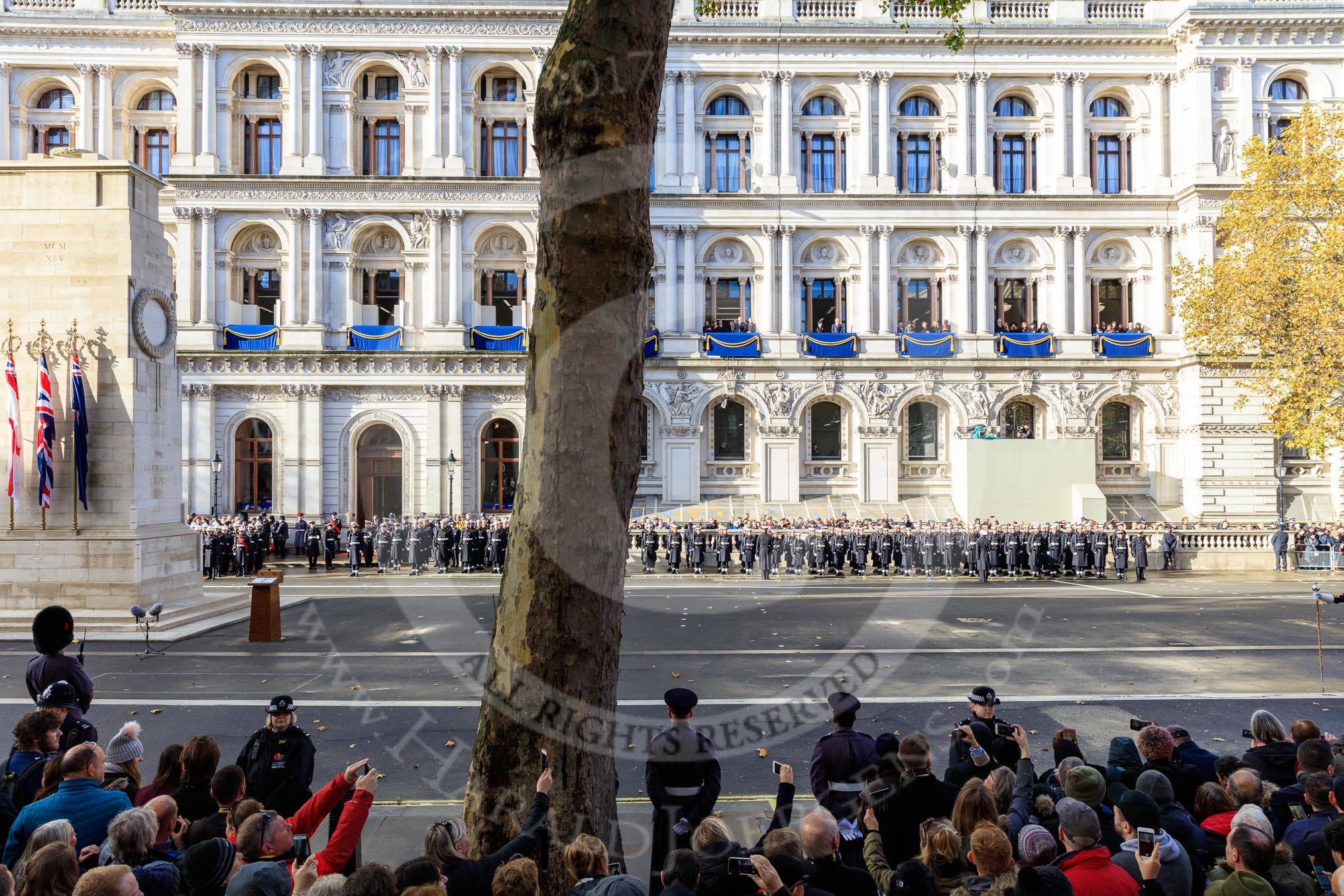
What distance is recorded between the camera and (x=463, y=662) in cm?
1376

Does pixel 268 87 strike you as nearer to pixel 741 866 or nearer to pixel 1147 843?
pixel 741 866

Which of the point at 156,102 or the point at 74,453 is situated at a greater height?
the point at 156,102

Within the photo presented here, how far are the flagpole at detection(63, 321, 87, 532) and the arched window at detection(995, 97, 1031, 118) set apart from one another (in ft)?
125

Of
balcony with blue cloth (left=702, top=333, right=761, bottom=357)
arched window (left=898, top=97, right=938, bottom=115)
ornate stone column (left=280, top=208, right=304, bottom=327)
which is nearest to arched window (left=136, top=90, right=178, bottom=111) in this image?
ornate stone column (left=280, top=208, right=304, bottom=327)

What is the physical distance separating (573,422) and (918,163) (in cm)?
3941

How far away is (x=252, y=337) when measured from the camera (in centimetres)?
3697

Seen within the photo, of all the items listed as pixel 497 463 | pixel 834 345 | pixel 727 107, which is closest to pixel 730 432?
pixel 834 345

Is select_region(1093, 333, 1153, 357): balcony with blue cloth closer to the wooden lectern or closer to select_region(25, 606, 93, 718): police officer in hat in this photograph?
the wooden lectern

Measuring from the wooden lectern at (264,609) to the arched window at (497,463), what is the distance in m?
22.6

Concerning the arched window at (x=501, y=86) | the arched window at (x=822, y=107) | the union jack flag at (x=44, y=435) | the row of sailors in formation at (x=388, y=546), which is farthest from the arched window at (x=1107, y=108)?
the union jack flag at (x=44, y=435)

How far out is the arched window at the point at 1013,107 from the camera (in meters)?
Result: 40.2

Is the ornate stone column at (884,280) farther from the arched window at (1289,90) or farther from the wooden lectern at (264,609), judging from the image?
the wooden lectern at (264,609)

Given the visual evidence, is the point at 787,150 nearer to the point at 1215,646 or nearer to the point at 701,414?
the point at 701,414

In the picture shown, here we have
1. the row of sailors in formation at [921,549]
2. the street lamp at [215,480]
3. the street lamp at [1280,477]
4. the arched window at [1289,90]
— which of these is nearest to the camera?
the row of sailors in formation at [921,549]
